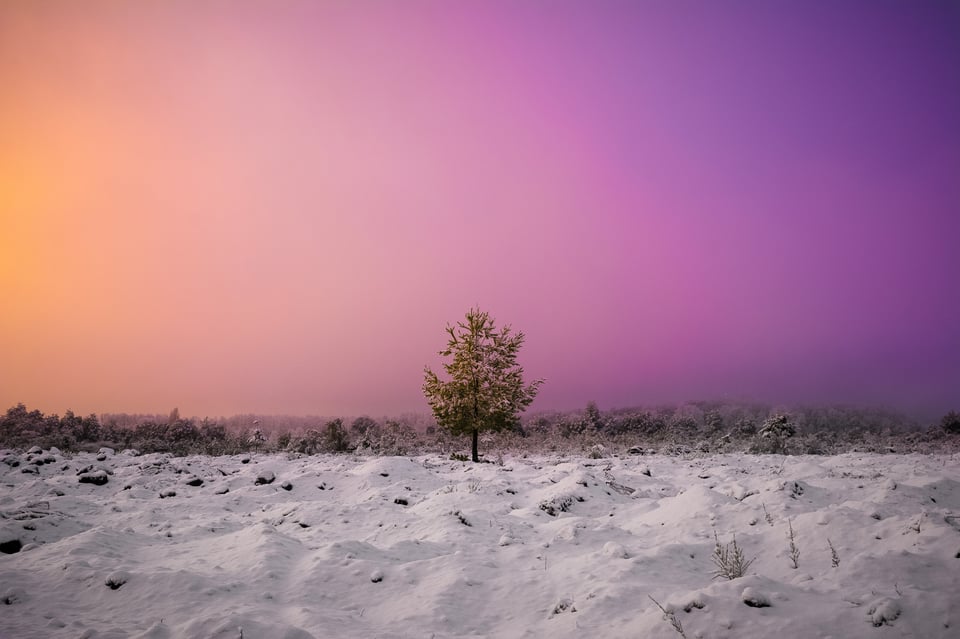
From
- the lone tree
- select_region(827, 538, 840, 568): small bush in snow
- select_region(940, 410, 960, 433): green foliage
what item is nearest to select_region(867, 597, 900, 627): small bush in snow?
select_region(827, 538, 840, 568): small bush in snow

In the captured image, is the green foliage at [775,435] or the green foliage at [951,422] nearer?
the green foliage at [775,435]

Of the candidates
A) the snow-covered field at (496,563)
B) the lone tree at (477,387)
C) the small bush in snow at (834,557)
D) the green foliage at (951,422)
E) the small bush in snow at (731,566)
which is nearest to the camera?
the snow-covered field at (496,563)

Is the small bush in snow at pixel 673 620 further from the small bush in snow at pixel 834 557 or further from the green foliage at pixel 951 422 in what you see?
the green foliage at pixel 951 422

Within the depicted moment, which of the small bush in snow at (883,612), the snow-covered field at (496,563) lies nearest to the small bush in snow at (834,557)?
the snow-covered field at (496,563)

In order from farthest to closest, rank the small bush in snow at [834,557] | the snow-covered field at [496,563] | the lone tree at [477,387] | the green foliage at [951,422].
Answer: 1. the green foliage at [951,422]
2. the lone tree at [477,387]
3. the small bush in snow at [834,557]
4. the snow-covered field at [496,563]

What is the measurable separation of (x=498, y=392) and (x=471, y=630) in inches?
877

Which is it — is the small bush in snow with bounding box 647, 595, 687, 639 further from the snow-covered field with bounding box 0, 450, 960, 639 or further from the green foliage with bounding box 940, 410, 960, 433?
the green foliage with bounding box 940, 410, 960, 433

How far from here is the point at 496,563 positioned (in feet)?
28.0

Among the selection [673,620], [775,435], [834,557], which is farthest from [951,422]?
[673,620]

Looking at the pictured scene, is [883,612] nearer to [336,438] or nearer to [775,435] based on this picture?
[775,435]

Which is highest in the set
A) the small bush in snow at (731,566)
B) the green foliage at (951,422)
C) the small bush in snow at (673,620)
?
the small bush in snow at (673,620)

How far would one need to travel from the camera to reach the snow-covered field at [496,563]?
17.5ft

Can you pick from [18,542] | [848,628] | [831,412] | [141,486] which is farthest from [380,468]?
[831,412]

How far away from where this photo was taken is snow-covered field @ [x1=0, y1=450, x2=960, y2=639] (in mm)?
5348
